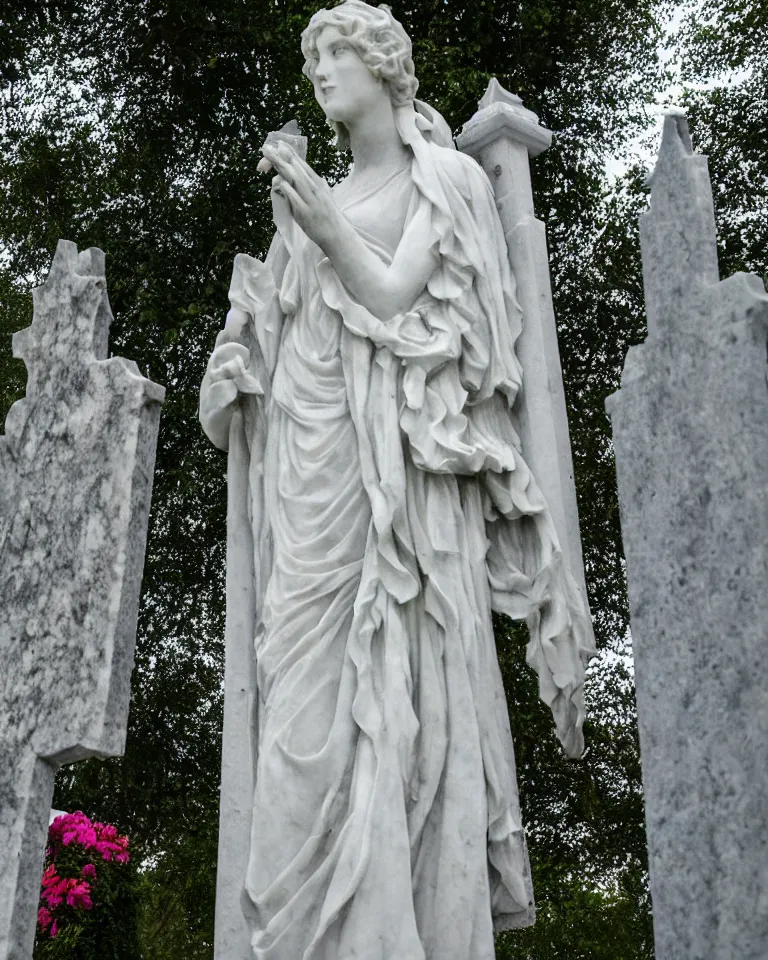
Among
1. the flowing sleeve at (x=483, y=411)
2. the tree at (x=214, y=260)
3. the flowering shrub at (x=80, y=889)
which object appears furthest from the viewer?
the tree at (x=214, y=260)

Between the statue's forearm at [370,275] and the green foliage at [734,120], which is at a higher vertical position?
the green foliage at [734,120]

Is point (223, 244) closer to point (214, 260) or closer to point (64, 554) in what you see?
point (214, 260)

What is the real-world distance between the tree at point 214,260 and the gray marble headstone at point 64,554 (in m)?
5.40

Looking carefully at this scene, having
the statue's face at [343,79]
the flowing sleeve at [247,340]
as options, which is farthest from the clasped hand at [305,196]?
the statue's face at [343,79]

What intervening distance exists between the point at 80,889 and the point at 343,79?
359 cm

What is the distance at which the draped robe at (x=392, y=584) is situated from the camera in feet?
13.1

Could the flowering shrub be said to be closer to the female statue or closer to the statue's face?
the female statue

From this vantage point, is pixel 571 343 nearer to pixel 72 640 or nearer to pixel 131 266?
pixel 131 266

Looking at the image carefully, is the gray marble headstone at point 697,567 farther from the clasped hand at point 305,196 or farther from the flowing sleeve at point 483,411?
the clasped hand at point 305,196

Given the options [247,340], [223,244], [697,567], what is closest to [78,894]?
[247,340]

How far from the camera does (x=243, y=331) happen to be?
4996 millimetres

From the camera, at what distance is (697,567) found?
2.88 meters

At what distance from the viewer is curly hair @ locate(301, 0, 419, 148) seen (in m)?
5.06

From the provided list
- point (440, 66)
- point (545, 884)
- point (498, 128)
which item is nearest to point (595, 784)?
point (545, 884)
